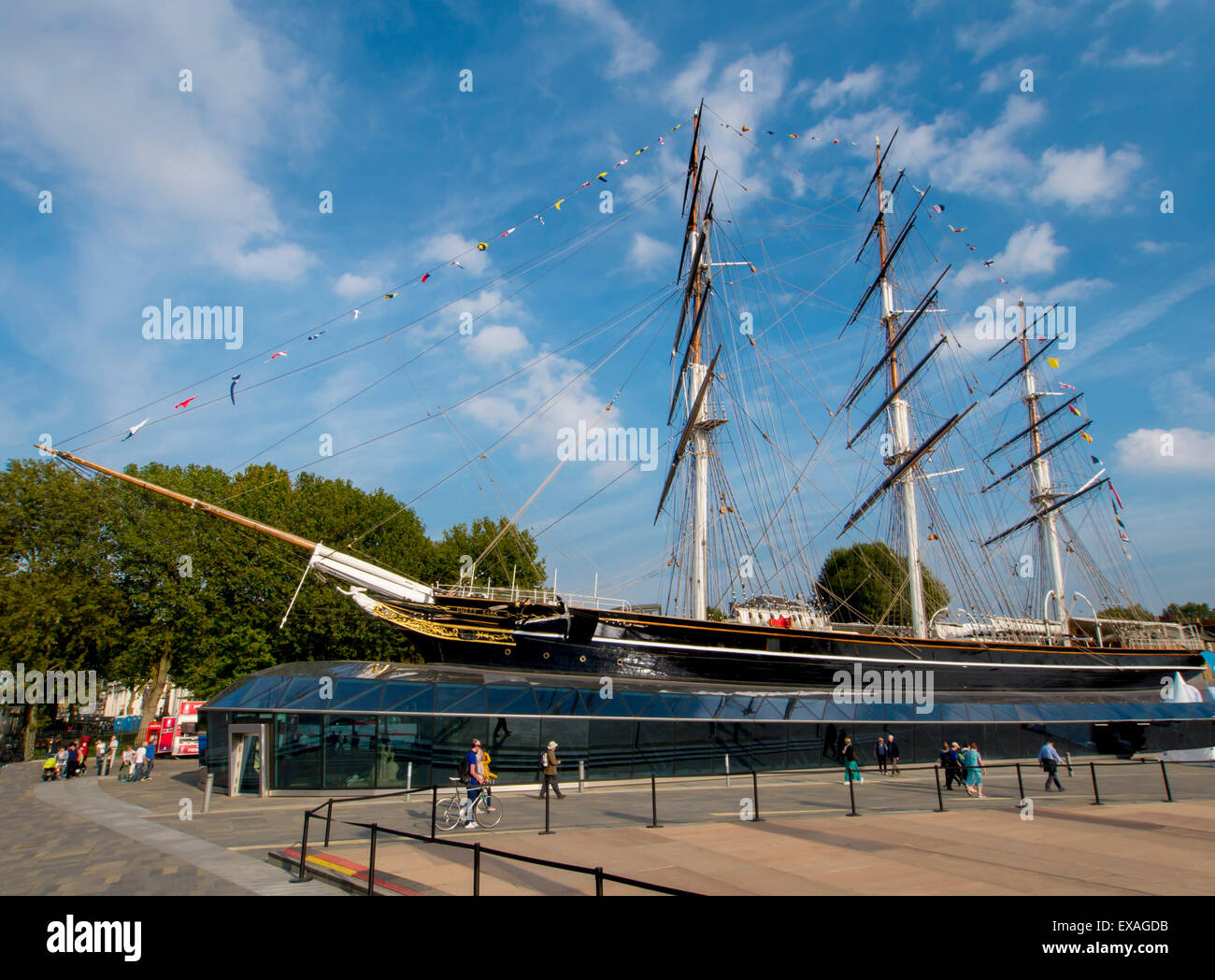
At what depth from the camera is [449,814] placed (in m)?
12.9

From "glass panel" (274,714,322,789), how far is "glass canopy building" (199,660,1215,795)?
0.04 metres

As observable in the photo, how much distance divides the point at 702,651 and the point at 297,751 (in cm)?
1514

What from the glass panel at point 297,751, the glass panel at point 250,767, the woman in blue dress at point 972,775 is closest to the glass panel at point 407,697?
the glass panel at point 297,751

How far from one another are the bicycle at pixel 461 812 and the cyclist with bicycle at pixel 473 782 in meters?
0.05

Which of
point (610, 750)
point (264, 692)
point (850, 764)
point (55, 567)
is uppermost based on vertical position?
point (55, 567)

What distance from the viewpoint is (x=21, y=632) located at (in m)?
32.8

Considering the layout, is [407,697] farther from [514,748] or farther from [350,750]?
[514,748]

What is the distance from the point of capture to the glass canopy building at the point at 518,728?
1895 cm

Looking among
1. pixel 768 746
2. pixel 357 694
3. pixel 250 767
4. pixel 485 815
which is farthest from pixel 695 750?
pixel 250 767

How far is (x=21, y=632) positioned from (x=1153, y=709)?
4817 cm

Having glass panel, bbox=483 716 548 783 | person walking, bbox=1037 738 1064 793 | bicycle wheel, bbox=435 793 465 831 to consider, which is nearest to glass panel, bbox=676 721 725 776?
glass panel, bbox=483 716 548 783

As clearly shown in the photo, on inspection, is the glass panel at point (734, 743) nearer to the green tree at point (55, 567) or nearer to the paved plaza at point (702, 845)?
the paved plaza at point (702, 845)
